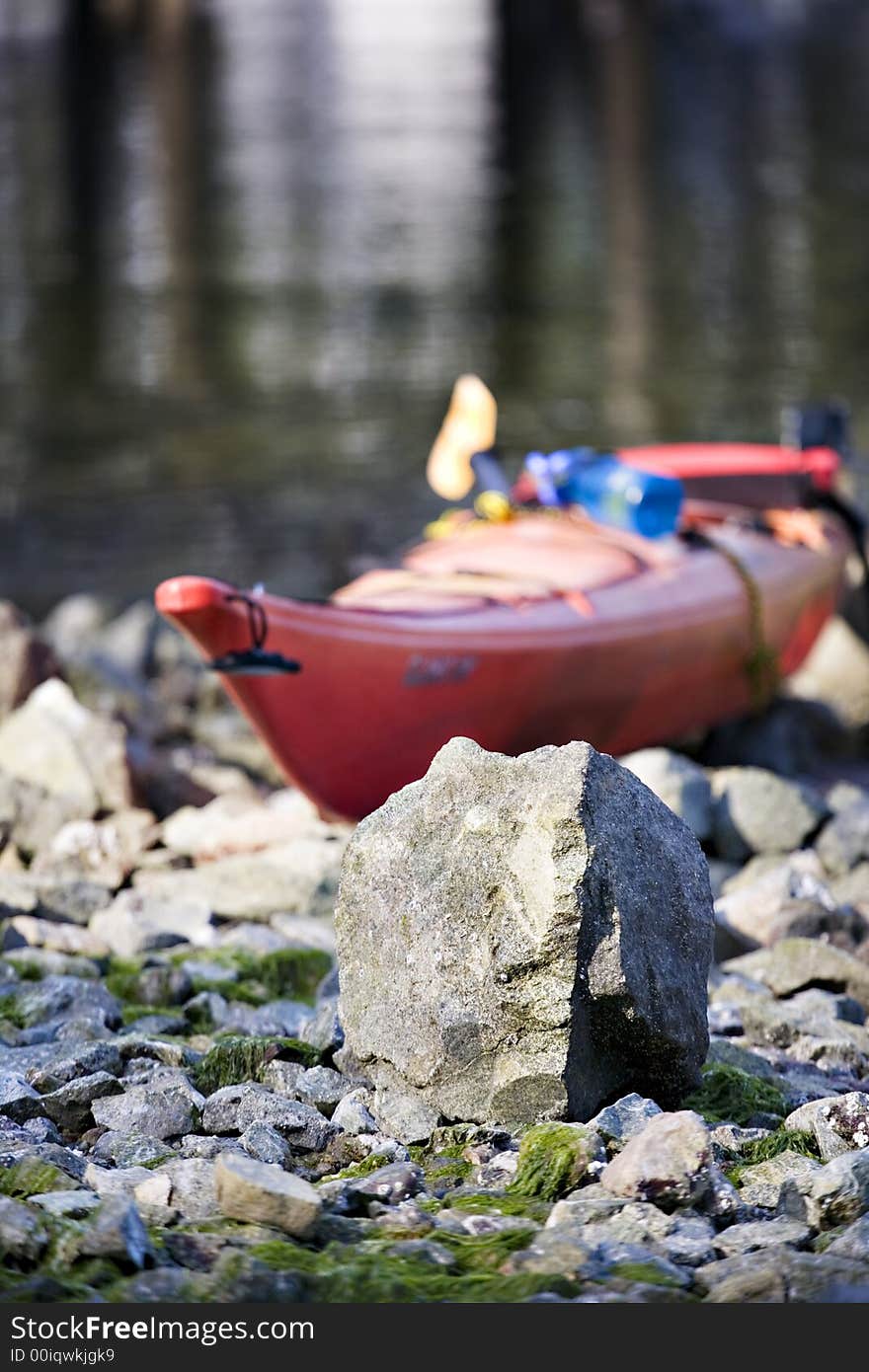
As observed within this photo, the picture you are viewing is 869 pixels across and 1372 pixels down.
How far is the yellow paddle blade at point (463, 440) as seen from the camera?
879 centimetres

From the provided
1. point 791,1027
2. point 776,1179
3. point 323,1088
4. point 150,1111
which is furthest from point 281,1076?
point 791,1027

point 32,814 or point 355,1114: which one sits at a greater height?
point 355,1114

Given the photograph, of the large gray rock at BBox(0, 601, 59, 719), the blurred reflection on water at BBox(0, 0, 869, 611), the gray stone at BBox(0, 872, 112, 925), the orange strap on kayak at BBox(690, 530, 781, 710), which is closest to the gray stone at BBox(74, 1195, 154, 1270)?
the gray stone at BBox(0, 872, 112, 925)

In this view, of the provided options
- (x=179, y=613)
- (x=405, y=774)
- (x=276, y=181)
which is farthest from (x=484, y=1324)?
(x=276, y=181)

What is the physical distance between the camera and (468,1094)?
380 centimetres

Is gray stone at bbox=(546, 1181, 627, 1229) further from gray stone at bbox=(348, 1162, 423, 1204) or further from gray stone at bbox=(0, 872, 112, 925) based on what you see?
gray stone at bbox=(0, 872, 112, 925)

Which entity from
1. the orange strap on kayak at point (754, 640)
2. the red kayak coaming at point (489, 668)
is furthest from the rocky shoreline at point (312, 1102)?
the orange strap on kayak at point (754, 640)

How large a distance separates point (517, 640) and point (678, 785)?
815mm

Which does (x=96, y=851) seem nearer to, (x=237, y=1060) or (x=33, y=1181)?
(x=237, y=1060)

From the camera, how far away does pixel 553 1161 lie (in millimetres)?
3531

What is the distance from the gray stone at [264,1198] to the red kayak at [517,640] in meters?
2.66

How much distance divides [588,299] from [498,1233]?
19132 mm

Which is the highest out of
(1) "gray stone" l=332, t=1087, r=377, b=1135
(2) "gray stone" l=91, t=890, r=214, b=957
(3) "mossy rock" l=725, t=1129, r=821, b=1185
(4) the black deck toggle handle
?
(4) the black deck toggle handle

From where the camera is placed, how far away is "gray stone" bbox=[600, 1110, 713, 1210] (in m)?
3.40
